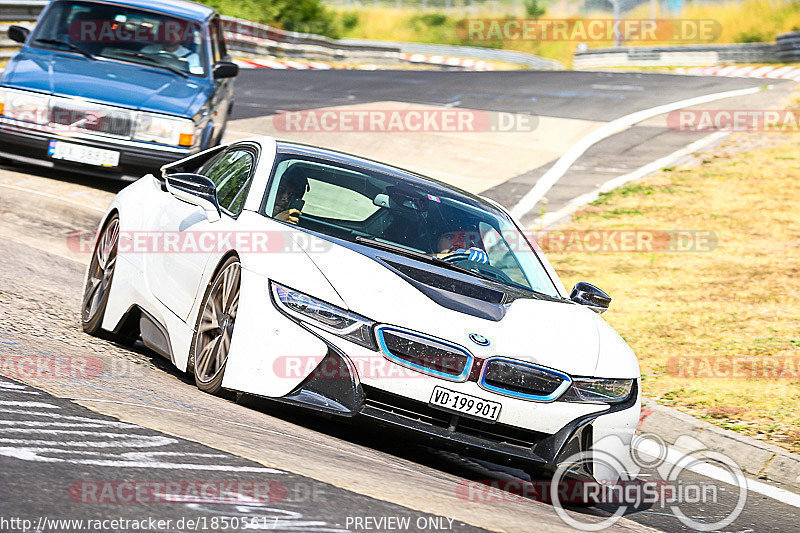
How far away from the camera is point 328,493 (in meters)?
4.50

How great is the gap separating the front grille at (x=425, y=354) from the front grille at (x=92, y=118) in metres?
7.65

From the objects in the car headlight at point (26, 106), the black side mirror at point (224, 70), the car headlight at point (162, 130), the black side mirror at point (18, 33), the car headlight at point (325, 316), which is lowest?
the car headlight at point (325, 316)

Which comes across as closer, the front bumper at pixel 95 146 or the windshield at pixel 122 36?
the front bumper at pixel 95 146

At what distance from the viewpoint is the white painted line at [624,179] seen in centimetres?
1477

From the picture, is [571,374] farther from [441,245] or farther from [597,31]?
[597,31]

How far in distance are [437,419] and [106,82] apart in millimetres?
8183

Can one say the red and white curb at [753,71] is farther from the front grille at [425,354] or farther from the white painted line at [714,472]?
the front grille at [425,354]

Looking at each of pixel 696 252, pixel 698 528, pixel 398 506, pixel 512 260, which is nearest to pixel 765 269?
pixel 696 252

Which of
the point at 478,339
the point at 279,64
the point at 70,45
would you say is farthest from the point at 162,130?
the point at 279,64

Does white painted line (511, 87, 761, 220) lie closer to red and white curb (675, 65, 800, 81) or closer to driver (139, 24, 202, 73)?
driver (139, 24, 202, 73)

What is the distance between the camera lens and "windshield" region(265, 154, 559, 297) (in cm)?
663

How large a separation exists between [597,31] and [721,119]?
4740 centimetres
